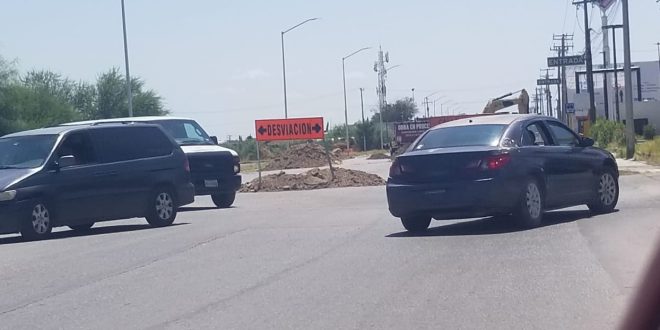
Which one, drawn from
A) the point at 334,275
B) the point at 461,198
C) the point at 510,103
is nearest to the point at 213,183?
the point at 461,198

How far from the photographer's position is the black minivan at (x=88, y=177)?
15.8 meters

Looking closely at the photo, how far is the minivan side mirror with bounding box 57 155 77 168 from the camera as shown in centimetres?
1648

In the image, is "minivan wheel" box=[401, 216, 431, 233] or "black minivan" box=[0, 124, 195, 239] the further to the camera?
"black minivan" box=[0, 124, 195, 239]

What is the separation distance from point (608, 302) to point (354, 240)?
18.8ft

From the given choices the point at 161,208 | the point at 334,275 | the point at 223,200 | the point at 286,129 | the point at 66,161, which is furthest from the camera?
the point at 286,129

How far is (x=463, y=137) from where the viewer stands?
14.4 m

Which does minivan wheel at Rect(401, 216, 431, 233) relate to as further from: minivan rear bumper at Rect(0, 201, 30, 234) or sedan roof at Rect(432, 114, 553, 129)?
minivan rear bumper at Rect(0, 201, 30, 234)

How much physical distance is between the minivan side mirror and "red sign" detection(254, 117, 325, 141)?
16176mm

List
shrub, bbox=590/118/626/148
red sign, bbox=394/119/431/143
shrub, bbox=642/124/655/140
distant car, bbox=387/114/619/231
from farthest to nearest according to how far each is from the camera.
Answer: shrub, bbox=642/124/655/140, red sign, bbox=394/119/431/143, shrub, bbox=590/118/626/148, distant car, bbox=387/114/619/231

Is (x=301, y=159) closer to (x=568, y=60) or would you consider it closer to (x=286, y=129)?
(x=286, y=129)

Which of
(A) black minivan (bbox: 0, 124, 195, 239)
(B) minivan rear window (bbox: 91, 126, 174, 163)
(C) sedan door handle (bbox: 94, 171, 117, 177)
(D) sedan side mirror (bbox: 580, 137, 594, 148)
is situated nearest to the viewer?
(D) sedan side mirror (bbox: 580, 137, 594, 148)

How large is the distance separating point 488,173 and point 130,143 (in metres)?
7.03

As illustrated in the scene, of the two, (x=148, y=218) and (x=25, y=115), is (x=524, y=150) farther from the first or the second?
(x=25, y=115)

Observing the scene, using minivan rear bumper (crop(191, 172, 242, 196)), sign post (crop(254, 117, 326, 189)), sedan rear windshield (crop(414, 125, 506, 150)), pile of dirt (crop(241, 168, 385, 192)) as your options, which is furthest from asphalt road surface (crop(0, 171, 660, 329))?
sign post (crop(254, 117, 326, 189))
